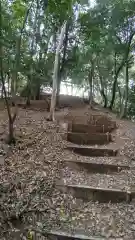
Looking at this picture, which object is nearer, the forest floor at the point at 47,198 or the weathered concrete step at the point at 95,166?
the forest floor at the point at 47,198

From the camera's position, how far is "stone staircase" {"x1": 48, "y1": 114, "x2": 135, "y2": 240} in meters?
3.23

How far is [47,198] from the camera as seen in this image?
375cm

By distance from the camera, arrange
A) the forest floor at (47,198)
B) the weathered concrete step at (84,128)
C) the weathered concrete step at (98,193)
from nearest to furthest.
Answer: the forest floor at (47,198)
the weathered concrete step at (98,193)
the weathered concrete step at (84,128)

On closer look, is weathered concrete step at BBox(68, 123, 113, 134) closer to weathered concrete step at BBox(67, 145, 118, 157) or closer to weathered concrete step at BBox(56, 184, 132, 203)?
weathered concrete step at BBox(67, 145, 118, 157)

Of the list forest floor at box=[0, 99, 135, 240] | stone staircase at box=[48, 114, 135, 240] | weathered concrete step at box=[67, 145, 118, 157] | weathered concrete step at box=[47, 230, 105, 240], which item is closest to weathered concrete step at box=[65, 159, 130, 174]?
stone staircase at box=[48, 114, 135, 240]

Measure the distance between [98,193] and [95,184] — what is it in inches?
11.6

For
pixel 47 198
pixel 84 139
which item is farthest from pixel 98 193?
pixel 84 139

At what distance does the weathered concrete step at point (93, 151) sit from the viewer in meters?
5.73

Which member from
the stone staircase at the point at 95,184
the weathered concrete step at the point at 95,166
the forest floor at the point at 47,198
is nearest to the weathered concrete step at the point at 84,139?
the stone staircase at the point at 95,184

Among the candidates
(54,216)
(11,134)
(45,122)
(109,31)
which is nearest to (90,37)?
(109,31)

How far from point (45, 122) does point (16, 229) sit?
454 centimetres

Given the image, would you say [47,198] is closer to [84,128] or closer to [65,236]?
[65,236]

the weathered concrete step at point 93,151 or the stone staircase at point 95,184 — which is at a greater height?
the weathered concrete step at point 93,151

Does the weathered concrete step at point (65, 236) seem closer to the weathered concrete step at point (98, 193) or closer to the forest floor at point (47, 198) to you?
the forest floor at point (47, 198)
